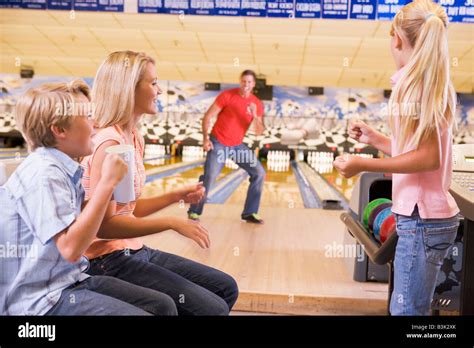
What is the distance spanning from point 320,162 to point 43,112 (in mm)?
7087

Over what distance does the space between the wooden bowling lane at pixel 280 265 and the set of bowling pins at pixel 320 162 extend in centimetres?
429

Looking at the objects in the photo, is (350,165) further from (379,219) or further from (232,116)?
(232,116)

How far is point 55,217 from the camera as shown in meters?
1.16

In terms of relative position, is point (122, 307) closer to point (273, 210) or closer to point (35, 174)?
point (35, 174)

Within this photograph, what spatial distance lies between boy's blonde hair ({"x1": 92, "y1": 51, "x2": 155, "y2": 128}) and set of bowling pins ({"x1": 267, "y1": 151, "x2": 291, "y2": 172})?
6792mm

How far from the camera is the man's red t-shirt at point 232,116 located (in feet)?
8.88

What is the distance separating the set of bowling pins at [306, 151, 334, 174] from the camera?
7.75 metres

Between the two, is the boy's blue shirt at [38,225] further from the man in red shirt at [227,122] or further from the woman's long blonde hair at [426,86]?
the man in red shirt at [227,122]

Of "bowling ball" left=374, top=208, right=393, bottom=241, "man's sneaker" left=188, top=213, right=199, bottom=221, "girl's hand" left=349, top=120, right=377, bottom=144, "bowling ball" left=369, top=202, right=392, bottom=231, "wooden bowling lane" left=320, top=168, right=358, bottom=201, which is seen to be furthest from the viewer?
"wooden bowling lane" left=320, top=168, right=358, bottom=201
